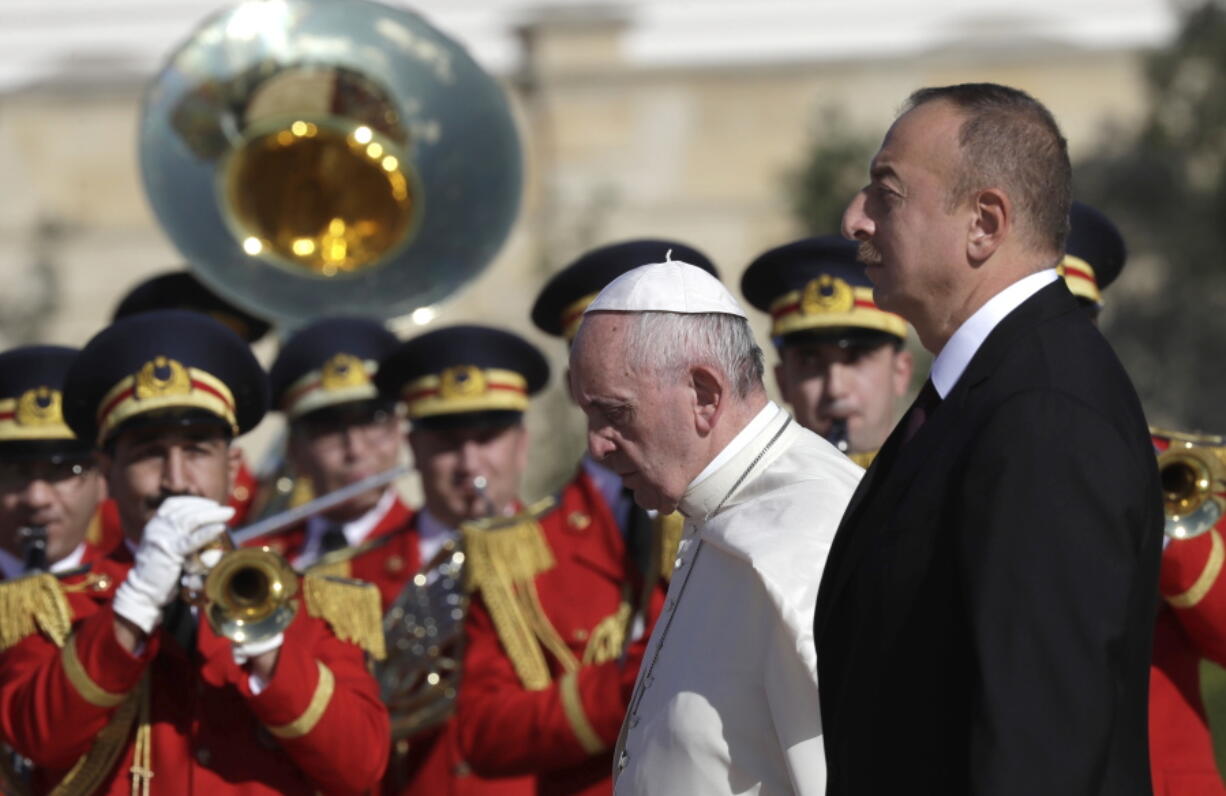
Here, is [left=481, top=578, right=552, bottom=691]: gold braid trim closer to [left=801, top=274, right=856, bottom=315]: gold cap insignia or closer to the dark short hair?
[left=801, top=274, right=856, bottom=315]: gold cap insignia

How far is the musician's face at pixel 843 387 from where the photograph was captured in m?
5.35

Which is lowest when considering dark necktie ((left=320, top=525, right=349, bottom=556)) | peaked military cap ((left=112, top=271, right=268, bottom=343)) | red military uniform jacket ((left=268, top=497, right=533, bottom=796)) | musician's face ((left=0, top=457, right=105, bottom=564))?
dark necktie ((left=320, top=525, right=349, bottom=556))

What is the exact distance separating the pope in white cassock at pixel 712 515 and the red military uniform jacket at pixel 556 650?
146 cm

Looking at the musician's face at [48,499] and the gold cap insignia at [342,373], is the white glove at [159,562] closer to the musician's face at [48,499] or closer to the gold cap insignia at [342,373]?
the musician's face at [48,499]

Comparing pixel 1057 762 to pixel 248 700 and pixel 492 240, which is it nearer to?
pixel 248 700

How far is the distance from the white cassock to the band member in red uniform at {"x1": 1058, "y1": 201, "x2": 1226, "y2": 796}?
4.36 ft

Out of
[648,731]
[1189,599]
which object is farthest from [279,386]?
[648,731]

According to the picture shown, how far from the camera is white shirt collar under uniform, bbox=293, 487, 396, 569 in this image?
288 inches

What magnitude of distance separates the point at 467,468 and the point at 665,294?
2850 millimetres

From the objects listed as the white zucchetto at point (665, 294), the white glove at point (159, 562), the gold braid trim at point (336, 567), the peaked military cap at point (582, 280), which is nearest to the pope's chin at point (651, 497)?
the white zucchetto at point (665, 294)

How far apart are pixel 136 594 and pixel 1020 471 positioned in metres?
2.30

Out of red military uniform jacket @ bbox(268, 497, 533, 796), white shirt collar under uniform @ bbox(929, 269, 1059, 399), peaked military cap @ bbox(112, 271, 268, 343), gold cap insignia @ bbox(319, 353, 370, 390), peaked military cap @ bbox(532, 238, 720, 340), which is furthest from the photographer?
peaked military cap @ bbox(112, 271, 268, 343)

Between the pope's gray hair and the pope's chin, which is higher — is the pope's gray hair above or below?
above

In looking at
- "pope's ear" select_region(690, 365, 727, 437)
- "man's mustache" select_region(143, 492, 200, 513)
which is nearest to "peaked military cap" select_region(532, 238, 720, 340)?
"man's mustache" select_region(143, 492, 200, 513)
